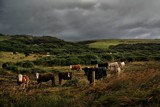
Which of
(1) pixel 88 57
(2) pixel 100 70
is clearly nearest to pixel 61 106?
(2) pixel 100 70

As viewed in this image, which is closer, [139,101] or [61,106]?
[139,101]

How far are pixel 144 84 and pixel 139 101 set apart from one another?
1.81m

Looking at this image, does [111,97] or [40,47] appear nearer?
[111,97]

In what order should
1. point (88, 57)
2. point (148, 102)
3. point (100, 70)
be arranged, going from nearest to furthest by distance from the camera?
point (148, 102) → point (100, 70) → point (88, 57)

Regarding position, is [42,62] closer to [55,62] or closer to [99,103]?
[55,62]

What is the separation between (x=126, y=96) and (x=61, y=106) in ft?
7.77

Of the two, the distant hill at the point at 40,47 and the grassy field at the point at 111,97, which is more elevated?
the distant hill at the point at 40,47

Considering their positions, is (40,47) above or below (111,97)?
above

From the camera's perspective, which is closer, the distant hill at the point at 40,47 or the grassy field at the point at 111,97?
the grassy field at the point at 111,97

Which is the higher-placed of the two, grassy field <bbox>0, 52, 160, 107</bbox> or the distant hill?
the distant hill

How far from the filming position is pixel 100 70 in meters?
25.0

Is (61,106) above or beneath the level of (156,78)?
beneath

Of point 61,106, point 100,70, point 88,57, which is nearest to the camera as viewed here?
point 61,106

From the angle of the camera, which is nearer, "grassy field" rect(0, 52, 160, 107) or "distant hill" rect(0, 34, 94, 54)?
"grassy field" rect(0, 52, 160, 107)
